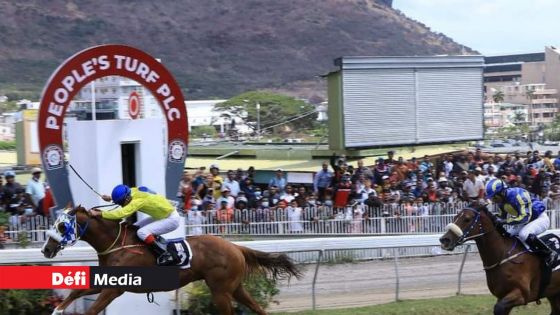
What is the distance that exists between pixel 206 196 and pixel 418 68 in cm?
1269

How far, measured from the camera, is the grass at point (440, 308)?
33.4 feet

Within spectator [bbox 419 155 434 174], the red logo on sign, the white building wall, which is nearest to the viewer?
the white building wall

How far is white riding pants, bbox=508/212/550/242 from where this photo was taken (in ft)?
30.3

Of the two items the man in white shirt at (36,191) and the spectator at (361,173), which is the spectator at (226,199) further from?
the man in white shirt at (36,191)

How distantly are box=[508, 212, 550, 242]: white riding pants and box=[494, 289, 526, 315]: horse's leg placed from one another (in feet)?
2.15

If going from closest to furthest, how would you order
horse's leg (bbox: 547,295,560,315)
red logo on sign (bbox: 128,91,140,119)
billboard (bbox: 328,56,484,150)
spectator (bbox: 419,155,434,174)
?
horse's leg (bbox: 547,295,560,315), red logo on sign (bbox: 128,91,140,119), spectator (bbox: 419,155,434,174), billboard (bbox: 328,56,484,150)

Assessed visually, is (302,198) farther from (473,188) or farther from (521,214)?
(521,214)

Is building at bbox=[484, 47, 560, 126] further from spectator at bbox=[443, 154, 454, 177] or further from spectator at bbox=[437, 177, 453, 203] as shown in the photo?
spectator at bbox=[437, 177, 453, 203]

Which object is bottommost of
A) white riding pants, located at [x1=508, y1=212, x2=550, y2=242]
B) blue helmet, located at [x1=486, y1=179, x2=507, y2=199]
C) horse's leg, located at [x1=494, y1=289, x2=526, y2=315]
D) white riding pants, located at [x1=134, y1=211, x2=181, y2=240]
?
horse's leg, located at [x1=494, y1=289, x2=526, y2=315]

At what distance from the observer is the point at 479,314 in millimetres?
10234

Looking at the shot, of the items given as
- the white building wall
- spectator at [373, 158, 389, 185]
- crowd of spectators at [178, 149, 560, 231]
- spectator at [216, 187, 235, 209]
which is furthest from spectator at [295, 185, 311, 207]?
the white building wall

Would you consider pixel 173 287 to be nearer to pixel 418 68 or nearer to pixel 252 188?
pixel 252 188

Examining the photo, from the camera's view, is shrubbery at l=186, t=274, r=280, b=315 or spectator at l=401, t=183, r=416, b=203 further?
spectator at l=401, t=183, r=416, b=203

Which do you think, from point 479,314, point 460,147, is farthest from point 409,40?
point 479,314
